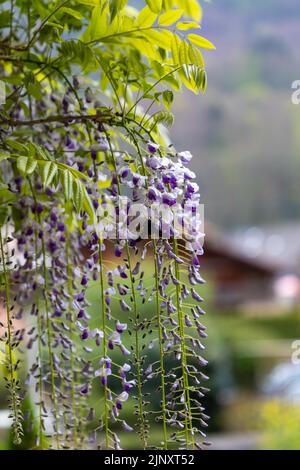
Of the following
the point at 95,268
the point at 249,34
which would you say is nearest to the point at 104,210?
the point at 95,268

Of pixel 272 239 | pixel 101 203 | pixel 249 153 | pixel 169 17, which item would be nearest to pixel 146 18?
pixel 169 17

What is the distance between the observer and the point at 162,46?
73 centimetres

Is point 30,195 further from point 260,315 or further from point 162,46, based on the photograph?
point 260,315

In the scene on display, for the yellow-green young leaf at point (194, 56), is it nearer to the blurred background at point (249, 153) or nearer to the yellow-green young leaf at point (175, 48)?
the yellow-green young leaf at point (175, 48)

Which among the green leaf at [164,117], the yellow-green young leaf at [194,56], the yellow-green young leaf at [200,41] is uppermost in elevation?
the yellow-green young leaf at [200,41]

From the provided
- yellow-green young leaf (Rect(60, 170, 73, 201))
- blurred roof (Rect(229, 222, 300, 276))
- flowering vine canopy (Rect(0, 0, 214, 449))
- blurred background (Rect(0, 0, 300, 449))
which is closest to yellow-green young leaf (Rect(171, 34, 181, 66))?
flowering vine canopy (Rect(0, 0, 214, 449))

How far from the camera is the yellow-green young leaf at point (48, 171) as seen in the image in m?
0.63

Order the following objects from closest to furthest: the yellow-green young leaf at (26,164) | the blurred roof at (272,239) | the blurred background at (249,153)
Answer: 1. the yellow-green young leaf at (26,164)
2. the blurred background at (249,153)
3. the blurred roof at (272,239)

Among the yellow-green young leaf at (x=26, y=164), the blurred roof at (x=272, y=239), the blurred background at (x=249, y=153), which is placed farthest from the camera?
the blurred roof at (x=272, y=239)

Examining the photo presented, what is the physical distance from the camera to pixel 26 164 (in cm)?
63

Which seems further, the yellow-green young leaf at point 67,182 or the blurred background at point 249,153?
the blurred background at point 249,153

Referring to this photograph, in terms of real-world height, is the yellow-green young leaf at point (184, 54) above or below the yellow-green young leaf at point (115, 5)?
below

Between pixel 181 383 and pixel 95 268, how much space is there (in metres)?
0.16


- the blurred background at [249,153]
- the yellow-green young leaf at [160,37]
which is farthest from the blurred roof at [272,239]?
the yellow-green young leaf at [160,37]
